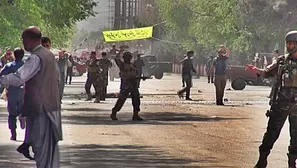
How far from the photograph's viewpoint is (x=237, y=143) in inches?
678

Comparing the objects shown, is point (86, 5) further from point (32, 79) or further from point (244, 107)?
point (32, 79)

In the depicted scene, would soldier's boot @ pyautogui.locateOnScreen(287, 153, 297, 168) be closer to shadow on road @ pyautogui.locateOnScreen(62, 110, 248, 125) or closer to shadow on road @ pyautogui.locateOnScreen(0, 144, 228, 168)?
shadow on road @ pyautogui.locateOnScreen(0, 144, 228, 168)

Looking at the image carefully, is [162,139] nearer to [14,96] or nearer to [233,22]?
[14,96]

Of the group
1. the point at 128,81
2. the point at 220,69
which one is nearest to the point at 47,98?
the point at 128,81

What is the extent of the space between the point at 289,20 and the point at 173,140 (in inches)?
1916

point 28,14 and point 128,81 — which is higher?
point 28,14

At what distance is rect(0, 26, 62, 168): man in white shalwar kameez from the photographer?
10219 mm

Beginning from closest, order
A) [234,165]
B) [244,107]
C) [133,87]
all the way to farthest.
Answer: [234,165] → [133,87] → [244,107]

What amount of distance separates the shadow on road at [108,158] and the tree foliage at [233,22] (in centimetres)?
5019

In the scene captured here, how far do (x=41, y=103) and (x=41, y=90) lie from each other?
0.13 meters

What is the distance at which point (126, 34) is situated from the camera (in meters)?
90.2

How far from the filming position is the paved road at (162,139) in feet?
46.1

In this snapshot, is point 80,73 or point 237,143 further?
point 80,73

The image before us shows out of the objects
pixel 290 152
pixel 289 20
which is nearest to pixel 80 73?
pixel 289 20
